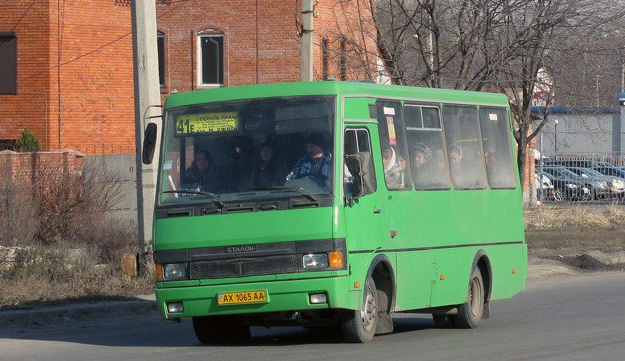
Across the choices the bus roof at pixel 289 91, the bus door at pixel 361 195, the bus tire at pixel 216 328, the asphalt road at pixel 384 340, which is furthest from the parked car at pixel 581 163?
the bus door at pixel 361 195

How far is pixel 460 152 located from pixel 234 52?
2326 cm

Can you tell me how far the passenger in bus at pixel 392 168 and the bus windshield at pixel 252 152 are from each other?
100 centimetres

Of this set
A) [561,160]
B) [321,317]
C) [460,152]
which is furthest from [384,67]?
[561,160]

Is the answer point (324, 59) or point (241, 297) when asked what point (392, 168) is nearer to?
point (241, 297)

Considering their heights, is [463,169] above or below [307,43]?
below

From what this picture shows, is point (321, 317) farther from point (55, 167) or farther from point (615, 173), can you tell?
point (615, 173)

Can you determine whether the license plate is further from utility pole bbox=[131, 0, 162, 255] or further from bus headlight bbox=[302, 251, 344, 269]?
utility pole bbox=[131, 0, 162, 255]

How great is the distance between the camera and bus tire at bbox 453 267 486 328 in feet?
45.6

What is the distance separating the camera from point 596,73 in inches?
1027

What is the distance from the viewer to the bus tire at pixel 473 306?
45.6ft

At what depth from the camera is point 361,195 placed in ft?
37.9

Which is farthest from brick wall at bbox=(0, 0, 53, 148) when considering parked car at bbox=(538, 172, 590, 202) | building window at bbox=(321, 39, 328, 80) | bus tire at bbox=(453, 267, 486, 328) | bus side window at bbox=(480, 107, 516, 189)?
bus tire at bbox=(453, 267, 486, 328)

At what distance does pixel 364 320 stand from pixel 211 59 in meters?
26.1

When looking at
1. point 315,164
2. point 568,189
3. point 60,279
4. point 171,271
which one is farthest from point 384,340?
point 568,189
